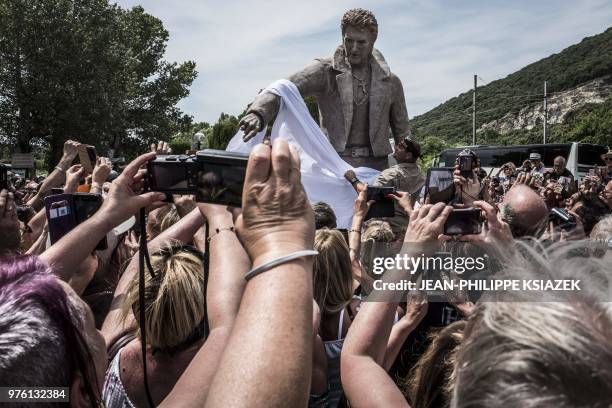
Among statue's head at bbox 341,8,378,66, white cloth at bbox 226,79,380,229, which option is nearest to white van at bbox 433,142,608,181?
statue's head at bbox 341,8,378,66

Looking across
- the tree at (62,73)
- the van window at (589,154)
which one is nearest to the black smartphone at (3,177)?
the van window at (589,154)

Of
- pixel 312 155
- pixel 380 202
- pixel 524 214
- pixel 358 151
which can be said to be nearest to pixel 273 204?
pixel 524 214

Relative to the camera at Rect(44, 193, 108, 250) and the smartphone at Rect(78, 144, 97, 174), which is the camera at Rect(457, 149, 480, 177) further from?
the smartphone at Rect(78, 144, 97, 174)

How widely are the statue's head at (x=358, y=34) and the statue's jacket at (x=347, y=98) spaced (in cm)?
15

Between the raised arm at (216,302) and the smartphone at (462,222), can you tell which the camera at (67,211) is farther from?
the smartphone at (462,222)

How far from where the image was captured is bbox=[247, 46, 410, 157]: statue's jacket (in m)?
4.89

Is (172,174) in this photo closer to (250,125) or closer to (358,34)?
(250,125)

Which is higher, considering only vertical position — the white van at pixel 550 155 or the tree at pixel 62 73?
the tree at pixel 62 73

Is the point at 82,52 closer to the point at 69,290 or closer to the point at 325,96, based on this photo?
the point at 325,96

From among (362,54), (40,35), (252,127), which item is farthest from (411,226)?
(40,35)

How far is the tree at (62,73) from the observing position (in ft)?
82.0

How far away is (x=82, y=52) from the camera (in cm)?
2602

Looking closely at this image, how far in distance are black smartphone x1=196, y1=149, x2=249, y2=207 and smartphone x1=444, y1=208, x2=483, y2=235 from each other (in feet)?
3.37

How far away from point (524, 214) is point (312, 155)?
2.15m
